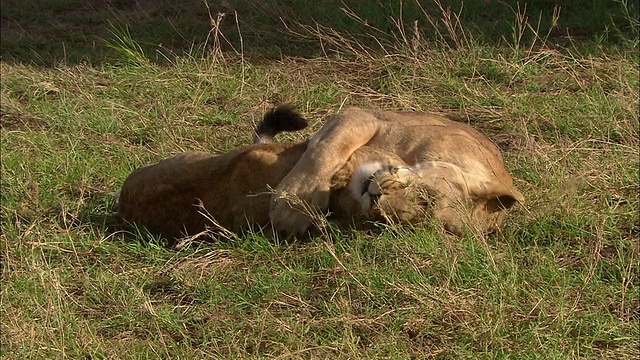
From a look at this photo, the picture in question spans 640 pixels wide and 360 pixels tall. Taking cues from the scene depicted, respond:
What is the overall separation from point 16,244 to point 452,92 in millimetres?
Answer: 3208

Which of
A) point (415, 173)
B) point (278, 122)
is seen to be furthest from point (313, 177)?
point (278, 122)

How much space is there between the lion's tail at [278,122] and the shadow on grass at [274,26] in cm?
215

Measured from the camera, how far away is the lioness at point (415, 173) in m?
4.40

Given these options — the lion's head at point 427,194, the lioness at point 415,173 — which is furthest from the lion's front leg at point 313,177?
the lion's head at point 427,194

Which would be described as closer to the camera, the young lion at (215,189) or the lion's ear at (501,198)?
the lion's ear at (501,198)

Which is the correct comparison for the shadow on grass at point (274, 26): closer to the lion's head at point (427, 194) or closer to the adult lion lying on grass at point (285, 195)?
the adult lion lying on grass at point (285, 195)

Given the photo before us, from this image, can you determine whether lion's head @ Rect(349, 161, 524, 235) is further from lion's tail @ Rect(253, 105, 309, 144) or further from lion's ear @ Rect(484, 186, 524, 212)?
lion's tail @ Rect(253, 105, 309, 144)

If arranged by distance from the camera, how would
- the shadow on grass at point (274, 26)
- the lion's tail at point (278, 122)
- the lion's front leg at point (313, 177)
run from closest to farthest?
the lion's front leg at point (313, 177) → the lion's tail at point (278, 122) → the shadow on grass at point (274, 26)

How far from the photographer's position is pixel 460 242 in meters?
4.39

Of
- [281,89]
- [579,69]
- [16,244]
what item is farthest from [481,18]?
[16,244]

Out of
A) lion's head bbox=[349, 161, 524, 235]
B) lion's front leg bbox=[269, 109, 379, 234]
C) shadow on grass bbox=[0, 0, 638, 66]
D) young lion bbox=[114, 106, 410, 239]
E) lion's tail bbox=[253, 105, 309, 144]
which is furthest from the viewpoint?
shadow on grass bbox=[0, 0, 638, 66]

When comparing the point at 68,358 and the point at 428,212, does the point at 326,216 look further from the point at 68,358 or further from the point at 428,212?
the point at 68,358

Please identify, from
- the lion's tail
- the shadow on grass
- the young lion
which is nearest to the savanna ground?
the shadow on grass

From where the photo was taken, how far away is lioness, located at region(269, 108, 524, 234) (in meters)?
4.40
